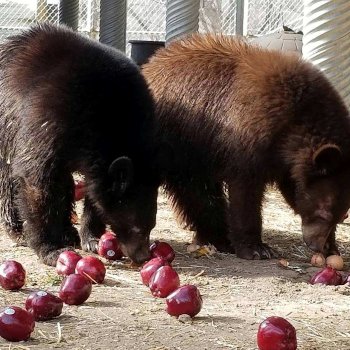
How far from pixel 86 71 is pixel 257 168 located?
1574 mm

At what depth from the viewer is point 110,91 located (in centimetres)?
693

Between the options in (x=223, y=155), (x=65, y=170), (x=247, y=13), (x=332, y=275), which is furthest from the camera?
(x=247, y=13)

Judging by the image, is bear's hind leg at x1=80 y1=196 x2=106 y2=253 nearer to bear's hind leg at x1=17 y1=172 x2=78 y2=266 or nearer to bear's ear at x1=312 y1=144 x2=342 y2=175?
bear's hind leg at x1=17 y1=172 x2=78 y2=266

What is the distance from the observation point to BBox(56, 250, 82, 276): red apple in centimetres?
632

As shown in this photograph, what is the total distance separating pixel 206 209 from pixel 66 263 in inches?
77.6

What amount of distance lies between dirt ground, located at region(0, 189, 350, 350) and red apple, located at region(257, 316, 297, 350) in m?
0.24

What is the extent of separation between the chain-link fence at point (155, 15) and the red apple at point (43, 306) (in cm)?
1286

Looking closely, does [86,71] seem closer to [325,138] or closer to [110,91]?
[110,91]

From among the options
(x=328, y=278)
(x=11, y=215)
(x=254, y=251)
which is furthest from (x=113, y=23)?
(x=328, y=278)

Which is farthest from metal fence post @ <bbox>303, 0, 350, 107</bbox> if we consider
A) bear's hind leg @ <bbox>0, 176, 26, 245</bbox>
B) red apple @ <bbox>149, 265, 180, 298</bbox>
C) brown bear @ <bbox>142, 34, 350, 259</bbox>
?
red apple @ <bbox>149, 265, 180, 298</bbox>

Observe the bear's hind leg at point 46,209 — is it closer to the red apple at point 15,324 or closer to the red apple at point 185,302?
the red apple at point 185,302

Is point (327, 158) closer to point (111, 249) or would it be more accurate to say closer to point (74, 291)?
point (111, 249)

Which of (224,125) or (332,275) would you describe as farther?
(224,125)

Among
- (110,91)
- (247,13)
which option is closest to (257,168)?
(110,91)
